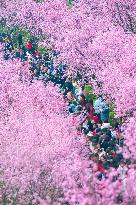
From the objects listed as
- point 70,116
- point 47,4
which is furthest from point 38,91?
point 47,4

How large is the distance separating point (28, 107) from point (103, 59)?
802 cm

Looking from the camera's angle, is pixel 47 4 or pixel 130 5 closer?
pixel 130 5

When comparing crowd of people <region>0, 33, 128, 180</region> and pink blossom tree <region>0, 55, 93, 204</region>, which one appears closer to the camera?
pink blossom tree <region>0, 55, 93, 204</region>

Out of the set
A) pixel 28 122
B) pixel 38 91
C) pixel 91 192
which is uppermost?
pixel 38 91

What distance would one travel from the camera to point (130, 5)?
3678 centimetres

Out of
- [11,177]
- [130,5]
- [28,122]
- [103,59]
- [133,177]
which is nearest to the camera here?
[133,177]

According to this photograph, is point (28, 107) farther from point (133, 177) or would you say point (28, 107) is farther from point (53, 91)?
point (133, 177)

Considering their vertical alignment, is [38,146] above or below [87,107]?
below

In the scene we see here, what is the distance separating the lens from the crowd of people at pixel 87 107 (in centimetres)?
1825

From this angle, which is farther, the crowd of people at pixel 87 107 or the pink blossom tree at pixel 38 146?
the crowd of people at pixel 87 107

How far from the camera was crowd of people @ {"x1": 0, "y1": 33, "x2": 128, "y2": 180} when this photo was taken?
18250mm

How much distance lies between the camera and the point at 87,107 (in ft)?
80.0

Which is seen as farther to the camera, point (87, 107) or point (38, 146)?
point (87, 107)

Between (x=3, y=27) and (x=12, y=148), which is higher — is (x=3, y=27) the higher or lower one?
the higher one
